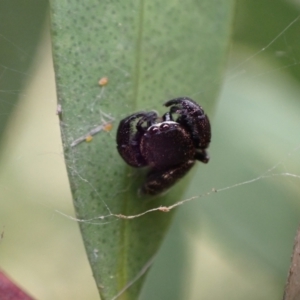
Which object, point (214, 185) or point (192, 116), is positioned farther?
point (214, 185)

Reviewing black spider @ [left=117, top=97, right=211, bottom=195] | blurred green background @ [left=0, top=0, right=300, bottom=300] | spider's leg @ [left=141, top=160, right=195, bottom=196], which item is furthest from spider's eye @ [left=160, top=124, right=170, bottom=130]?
blurred green background @ [left=0, top=0, right=300, bottom=300]

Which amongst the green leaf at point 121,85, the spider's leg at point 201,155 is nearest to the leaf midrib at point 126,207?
the green leaf at point 121,85

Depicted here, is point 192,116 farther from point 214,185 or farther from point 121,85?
point 214,185

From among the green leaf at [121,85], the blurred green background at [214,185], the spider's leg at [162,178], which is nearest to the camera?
the green leaf at [121,85]

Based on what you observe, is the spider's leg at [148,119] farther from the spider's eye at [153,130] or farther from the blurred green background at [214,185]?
the blurred green background at [214,185]

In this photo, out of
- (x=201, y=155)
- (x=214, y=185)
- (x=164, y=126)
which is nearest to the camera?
(x=164, y=126)

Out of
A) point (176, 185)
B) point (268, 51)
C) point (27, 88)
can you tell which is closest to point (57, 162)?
point (27, 88)

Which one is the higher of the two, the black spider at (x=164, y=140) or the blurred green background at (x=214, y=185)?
the black spider at (x=164, y=140)

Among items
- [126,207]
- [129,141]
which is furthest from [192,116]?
[126,207]
